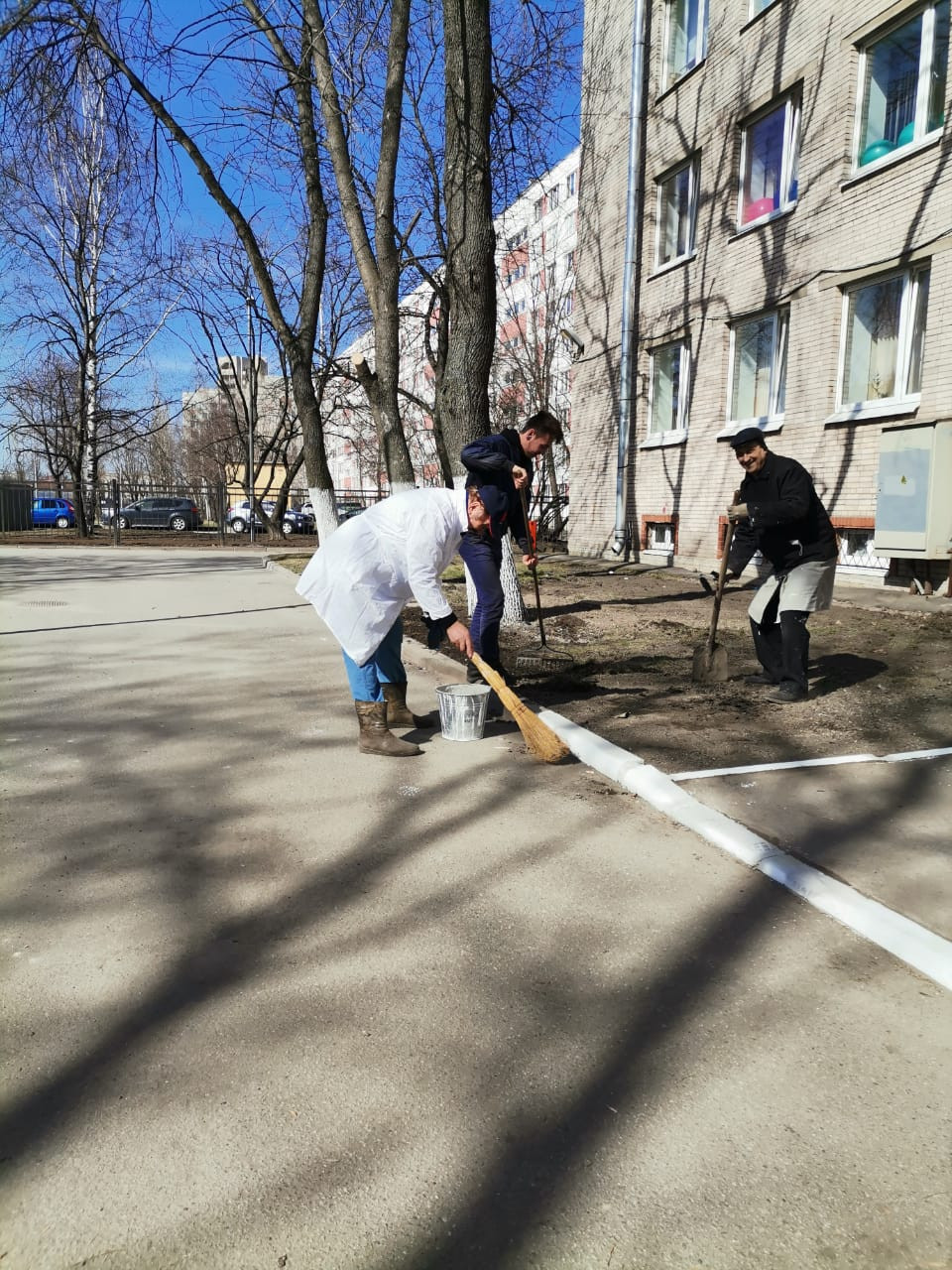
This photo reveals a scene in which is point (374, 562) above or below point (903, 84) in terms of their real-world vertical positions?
below

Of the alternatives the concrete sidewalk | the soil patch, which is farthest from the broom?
the soil patch

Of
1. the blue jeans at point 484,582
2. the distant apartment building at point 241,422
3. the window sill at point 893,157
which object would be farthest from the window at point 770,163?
the distant apartment building at point 241,422

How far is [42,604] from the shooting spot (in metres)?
11.5

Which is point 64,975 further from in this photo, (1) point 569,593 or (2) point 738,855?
(1) point 569,593

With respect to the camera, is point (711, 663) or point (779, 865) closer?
point (779, 865)

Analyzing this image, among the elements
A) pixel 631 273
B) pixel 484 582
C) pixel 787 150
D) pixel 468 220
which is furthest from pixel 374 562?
pixel 631 273

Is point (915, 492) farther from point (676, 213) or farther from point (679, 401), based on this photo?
point (676, 213)

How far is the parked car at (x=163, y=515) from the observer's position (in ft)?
122

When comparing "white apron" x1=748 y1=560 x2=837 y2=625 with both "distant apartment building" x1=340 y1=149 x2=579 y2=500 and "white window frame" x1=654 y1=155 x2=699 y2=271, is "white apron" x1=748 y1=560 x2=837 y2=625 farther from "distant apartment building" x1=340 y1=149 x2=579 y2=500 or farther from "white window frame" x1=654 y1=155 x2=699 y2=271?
"distant apartment building" x1=340 y1=149 x2=579 y2=500

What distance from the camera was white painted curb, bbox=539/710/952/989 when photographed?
2703 mm

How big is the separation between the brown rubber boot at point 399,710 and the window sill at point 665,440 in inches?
451

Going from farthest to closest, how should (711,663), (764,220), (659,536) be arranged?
(659,536) < (764,220) < (711,663)

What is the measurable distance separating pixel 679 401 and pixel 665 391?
2.55 ft

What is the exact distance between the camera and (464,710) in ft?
16.8
